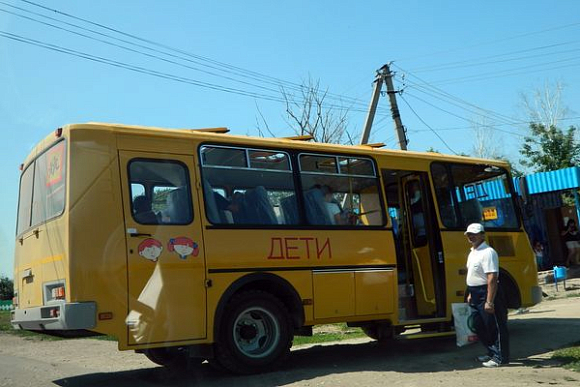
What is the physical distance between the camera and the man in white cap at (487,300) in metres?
7.29

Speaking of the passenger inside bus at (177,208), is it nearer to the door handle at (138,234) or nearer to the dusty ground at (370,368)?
the door handle at (138,234)

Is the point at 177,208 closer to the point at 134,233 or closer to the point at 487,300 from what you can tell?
the point at 134,233

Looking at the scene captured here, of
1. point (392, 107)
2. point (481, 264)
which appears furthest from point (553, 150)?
point (481, 264)

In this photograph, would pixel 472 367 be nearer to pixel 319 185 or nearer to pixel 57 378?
pixel 319 185

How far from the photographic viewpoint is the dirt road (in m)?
6.64

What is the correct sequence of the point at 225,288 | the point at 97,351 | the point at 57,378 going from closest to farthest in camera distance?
the point at 225,288 → the point at 57,378 → the point at 97,351

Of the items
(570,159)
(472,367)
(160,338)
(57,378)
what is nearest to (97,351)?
(57,378)

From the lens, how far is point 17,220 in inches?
324

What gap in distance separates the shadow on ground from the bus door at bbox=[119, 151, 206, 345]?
33.8 inches

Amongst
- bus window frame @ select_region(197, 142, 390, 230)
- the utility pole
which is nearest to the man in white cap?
bus window frame @ select_region(197, 142, 390, 230)

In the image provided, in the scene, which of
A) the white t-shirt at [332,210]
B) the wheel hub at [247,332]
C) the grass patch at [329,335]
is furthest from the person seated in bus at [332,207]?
the grass patch at [329,335]

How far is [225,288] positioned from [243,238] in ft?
2.12

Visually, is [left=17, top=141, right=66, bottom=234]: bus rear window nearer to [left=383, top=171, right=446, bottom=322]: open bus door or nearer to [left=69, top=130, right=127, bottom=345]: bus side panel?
[left=69, top=130, right=127, bottom=345]: bus side panel

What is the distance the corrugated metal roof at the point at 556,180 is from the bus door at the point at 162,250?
1474 centimetres
